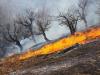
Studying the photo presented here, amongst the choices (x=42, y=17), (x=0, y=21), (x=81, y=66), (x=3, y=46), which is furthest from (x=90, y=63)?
(x=0, y=21)

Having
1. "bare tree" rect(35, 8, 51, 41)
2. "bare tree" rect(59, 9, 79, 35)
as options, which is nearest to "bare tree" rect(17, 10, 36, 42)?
"bare tree" rect(35, 8, 51, 41)

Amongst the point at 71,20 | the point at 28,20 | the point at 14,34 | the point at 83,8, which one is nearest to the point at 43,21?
the point at 28,20

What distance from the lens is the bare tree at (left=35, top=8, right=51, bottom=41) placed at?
82831 millimetres

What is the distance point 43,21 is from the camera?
86812 millimetres

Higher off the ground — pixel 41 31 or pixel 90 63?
pixel 90 63

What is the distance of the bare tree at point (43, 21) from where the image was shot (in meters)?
82.8

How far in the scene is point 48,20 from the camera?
88062 millimetres

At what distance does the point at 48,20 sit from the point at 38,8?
14.2 m

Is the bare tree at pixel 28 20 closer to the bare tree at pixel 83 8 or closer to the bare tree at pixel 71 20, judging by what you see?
the bare tree at pixel 71 20

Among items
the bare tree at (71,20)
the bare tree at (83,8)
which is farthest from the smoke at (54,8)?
the bare tree at (71,20)

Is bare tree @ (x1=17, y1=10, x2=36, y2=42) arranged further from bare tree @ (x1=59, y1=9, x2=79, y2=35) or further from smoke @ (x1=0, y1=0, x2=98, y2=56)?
bare tree @ (x1=59, y1=9, x2=79, y2=35)

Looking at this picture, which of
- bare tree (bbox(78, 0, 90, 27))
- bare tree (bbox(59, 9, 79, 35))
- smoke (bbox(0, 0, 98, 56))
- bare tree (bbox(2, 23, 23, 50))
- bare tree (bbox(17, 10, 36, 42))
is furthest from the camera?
bare tree (bbox(17, 10, 36, 42))

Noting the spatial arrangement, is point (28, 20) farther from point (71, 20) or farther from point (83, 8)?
point (71, 20)

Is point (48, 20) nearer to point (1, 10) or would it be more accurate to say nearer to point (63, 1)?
point (63, 1)
